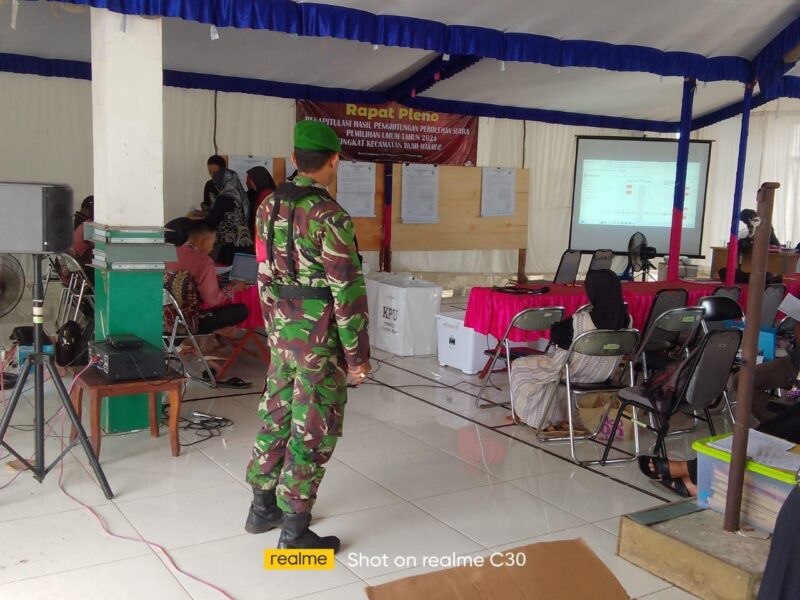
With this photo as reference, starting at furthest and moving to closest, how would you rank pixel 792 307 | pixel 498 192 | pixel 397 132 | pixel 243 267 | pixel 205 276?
pixel 498 192 < pixel 397 132 < pixel 243 267 < pixel 205 276 < pixel 792 307

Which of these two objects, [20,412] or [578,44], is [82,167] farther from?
[578,44]

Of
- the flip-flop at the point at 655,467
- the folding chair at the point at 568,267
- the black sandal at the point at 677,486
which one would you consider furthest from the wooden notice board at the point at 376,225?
the black sandal at the point at 677,486

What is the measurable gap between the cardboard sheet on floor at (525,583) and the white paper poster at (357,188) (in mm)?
7478

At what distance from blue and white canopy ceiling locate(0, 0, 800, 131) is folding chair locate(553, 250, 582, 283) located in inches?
74.0

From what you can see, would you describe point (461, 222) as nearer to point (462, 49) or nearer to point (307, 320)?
point (462, 49)

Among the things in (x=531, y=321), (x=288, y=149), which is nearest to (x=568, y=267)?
(x=531, y=321)

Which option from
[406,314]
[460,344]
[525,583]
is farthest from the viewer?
→ [406,314]

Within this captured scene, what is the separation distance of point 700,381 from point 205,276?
306 cm

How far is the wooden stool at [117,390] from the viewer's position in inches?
145

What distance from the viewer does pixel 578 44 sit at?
20.4 feet

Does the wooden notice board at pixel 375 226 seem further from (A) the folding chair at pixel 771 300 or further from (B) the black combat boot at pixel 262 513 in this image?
(B) the black combat boot at pixel 262 513

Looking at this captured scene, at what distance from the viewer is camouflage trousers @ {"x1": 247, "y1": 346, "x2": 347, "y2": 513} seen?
9.35 ft

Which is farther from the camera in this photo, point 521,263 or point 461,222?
point 521,263

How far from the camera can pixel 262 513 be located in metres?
3.10
